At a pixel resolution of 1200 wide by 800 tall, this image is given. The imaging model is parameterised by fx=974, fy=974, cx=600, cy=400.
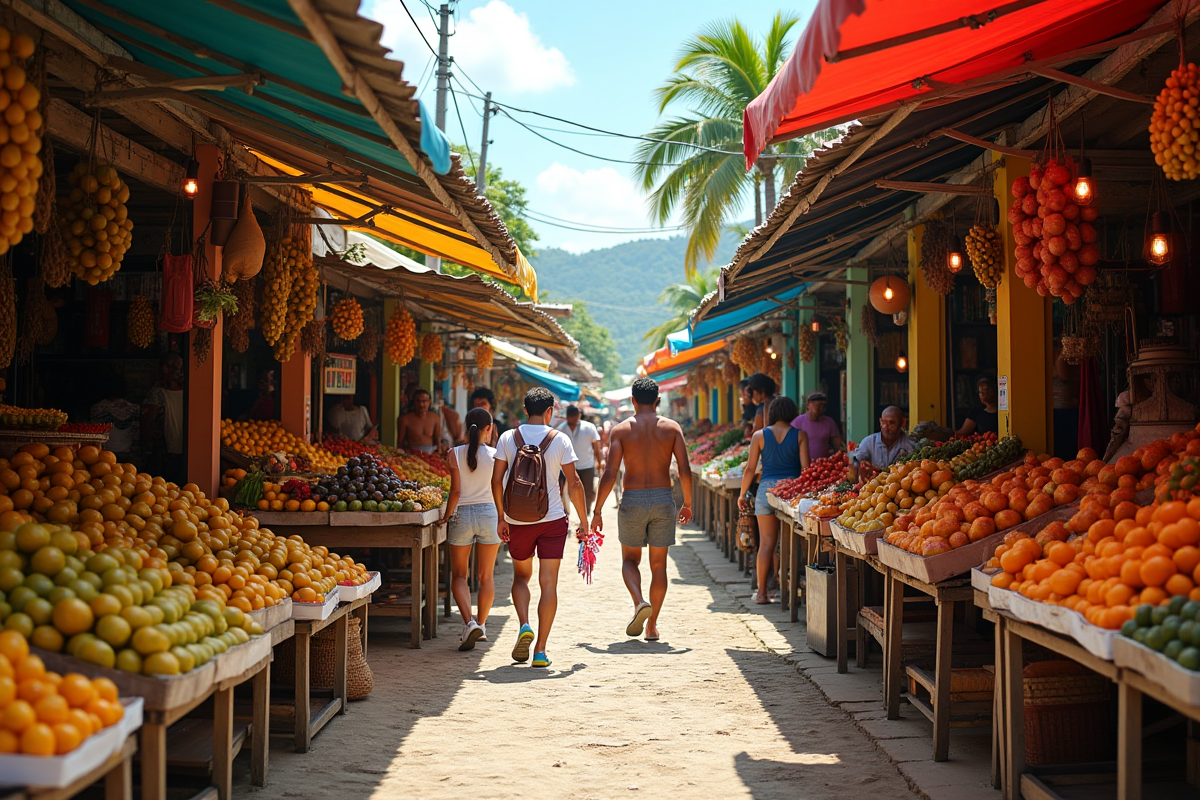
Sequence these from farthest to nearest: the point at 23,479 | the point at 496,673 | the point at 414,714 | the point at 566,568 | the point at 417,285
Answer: the point at 566,568
the point at 417,285
the point at 496,673
the point at 414,714
the point at 23,479

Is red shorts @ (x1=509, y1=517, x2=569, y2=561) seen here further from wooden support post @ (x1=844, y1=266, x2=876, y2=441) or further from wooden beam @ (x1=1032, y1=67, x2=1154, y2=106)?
wooden support post @ (x1=844, y1=266, x2=876, y2=441)

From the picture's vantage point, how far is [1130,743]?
10.7 feet

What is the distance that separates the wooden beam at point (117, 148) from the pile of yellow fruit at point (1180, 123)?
4.57 metres

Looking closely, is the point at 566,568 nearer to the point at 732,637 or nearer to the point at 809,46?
the point at 732,637

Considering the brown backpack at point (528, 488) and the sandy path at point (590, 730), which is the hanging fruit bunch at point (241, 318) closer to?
the brown backpack at point (528, 488)

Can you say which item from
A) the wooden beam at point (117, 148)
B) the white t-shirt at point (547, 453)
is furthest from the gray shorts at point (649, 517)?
the wooden beam at point (117, 148)

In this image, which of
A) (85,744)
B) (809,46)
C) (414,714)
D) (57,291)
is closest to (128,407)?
(57,291)

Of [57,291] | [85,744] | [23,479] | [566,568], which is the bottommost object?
[566,568]

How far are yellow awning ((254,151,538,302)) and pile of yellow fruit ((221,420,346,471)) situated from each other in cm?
195

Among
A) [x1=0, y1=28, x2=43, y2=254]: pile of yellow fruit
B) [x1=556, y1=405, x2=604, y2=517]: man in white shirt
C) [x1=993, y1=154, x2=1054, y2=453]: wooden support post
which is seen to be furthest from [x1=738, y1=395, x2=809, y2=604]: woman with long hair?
[x1=0, y1=28, x2=43, y2=254]: pile of yellow fruit

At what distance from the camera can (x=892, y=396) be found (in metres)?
11.6

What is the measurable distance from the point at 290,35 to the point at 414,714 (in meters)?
3.86

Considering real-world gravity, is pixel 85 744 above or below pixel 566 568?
above

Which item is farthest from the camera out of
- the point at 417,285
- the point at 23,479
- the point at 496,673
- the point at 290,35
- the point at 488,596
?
the point at 417,285
